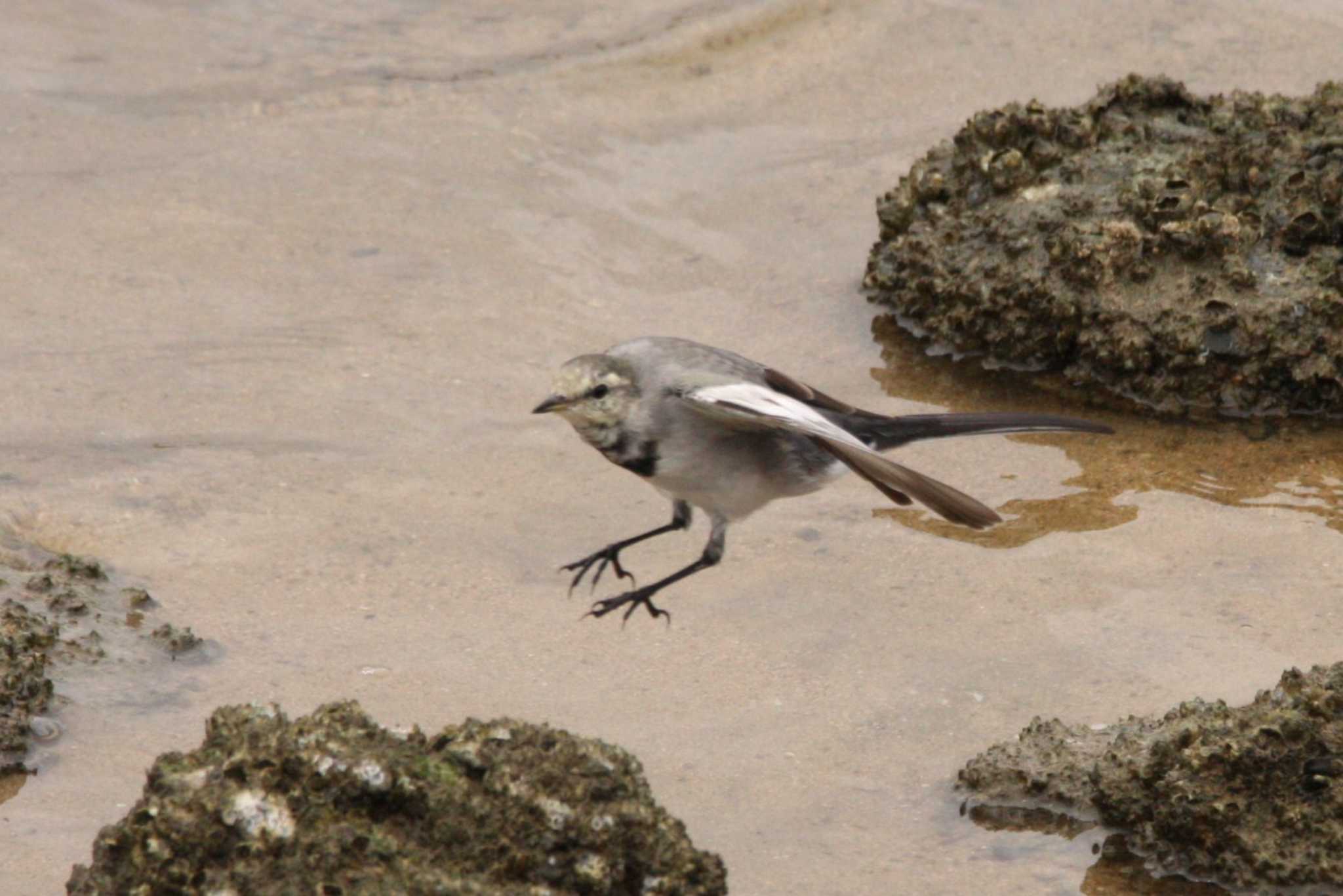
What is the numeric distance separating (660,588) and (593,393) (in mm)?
711

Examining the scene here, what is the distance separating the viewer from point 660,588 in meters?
5.64

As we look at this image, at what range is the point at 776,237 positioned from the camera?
28.8 ft

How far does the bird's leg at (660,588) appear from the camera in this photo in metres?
5.57

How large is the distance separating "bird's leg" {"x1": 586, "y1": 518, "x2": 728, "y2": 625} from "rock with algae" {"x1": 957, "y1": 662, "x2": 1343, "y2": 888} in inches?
57.0

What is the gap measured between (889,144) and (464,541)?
158 inches

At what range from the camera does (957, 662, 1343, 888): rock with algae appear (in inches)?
181

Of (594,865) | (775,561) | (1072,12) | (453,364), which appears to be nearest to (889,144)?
(1072,12)

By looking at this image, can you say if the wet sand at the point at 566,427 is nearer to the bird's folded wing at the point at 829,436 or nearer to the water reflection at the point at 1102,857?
the water reflection at the point at 1102,857

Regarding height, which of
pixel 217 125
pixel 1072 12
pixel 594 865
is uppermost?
pixel 1072 12

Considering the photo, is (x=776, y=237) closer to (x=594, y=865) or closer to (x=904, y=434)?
(x=904, y=434)

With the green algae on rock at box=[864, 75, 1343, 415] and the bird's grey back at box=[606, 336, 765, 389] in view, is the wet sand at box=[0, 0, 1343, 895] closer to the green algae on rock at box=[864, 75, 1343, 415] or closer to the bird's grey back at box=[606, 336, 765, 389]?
the green algae on rock at box=[864, 75, 1343, 415]

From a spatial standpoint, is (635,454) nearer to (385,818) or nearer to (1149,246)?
(385,818)

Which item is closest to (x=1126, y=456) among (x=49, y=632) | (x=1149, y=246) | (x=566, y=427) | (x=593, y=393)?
(x=1149, y=246)

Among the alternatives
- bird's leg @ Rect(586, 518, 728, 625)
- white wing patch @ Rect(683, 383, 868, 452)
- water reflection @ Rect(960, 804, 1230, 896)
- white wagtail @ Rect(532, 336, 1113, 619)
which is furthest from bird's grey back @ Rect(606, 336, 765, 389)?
water reflection @ Rect(960, 804, 1230, 896)
